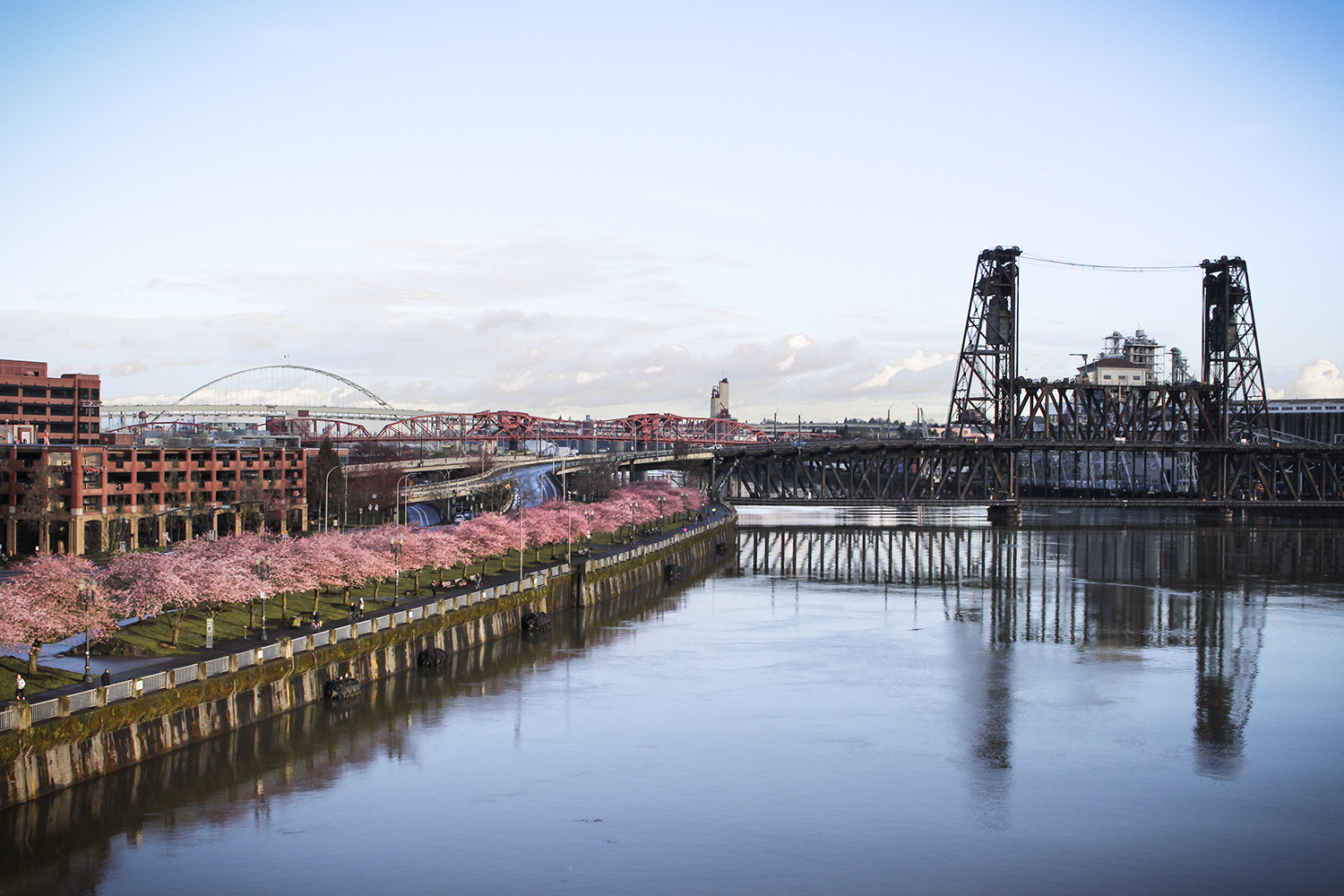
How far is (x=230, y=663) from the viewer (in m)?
38.6

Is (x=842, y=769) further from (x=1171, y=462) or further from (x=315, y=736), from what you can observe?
(x=1171, y=462)

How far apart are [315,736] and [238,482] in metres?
54.7

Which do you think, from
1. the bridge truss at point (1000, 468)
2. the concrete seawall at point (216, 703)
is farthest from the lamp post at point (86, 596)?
the bridge truss at point (1000, 468)

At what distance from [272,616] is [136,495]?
37782 millimetres

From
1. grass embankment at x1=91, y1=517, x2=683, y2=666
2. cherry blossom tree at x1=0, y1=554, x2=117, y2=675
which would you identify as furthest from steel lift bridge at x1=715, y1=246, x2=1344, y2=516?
cherry blossom tree at x1=0, y1=554, x2=117, y2=675

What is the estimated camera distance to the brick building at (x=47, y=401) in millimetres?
120438

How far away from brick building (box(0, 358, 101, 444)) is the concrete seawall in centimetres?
7929

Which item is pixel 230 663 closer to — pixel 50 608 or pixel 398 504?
pixel 50 608

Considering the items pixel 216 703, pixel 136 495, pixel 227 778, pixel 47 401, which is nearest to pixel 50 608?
pixel 216 703

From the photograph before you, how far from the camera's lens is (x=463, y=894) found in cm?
2688

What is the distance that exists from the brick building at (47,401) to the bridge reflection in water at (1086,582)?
68302 millimetres

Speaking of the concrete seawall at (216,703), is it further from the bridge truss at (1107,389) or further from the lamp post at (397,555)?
the bridge truss at (1107,389)

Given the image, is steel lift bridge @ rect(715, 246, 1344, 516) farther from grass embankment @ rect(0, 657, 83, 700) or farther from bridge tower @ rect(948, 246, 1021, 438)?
grass embankment @ rect(0, 657, 83, 700)

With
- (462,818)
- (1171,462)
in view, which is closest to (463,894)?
(462,818)
